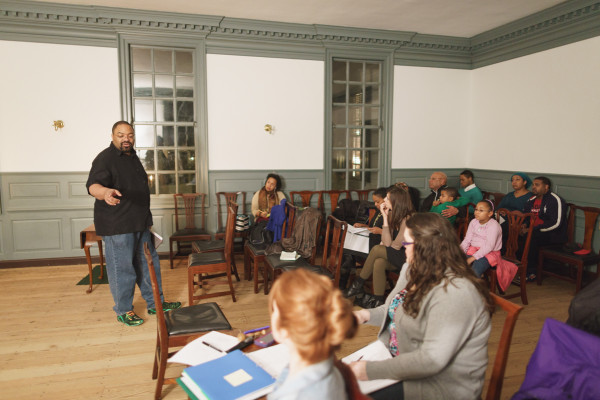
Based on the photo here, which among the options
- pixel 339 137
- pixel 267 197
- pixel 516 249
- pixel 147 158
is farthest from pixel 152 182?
pixel 516 249

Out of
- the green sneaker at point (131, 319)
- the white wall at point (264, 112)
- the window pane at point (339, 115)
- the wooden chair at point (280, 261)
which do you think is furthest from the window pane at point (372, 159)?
the green sneaker at point (131, 319)

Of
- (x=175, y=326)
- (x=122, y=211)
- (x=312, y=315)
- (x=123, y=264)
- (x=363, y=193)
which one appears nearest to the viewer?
(x=312, y=315)

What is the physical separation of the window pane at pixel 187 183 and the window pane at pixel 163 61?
1466mm

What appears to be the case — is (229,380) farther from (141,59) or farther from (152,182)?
(141,59)

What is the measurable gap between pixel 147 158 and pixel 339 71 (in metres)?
3.14

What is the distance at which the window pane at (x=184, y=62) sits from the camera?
5.70 metres

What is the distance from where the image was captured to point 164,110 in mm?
5707

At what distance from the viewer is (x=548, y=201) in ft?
15.9

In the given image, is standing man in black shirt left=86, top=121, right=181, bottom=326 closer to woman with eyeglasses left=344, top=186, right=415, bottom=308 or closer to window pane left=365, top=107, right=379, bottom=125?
woman with eyeglasses left=344, top=186, right=415, bottom=308

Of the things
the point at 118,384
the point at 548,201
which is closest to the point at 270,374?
the point at 118,384

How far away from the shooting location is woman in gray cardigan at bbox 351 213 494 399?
1.47 meters

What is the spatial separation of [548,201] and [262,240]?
11.1 ft

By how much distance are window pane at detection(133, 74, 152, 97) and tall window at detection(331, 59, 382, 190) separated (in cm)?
265

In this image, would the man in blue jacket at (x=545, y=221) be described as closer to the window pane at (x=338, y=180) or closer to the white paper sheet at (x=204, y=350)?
the window pane at (x=338, y=180)
